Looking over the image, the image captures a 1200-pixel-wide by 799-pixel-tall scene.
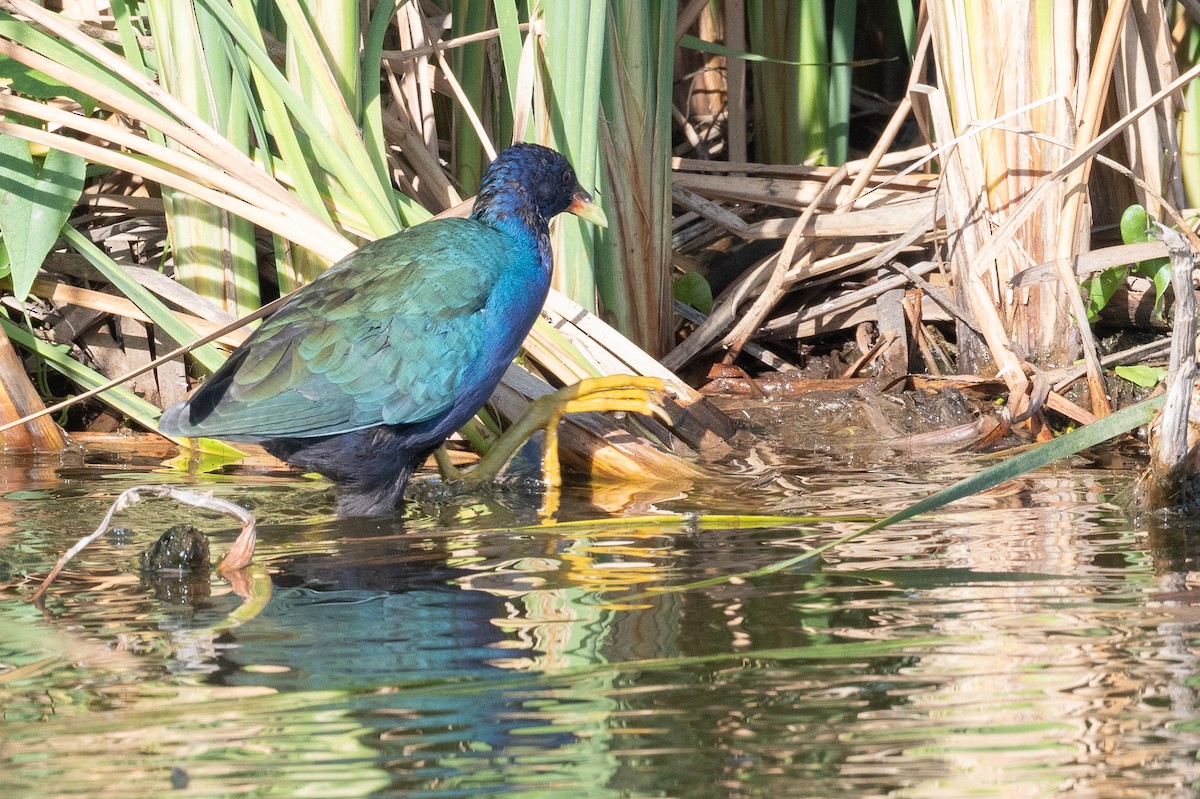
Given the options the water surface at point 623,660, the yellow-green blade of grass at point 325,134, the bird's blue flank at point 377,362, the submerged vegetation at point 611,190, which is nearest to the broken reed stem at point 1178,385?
the water surface at point 623,660

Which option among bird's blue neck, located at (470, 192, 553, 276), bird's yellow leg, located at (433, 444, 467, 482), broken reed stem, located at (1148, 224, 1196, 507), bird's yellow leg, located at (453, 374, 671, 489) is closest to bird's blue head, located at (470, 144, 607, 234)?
bird's blue neck, located at (470, 192, 553, 276)

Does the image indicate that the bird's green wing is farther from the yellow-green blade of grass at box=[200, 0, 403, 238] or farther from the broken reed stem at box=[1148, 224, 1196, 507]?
the broken reed stem at box=[1148, 224, 1196, 507]

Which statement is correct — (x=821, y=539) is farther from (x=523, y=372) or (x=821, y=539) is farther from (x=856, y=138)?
(x=856, y=138)

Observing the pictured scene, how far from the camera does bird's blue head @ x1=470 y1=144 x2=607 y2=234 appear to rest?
131 inches

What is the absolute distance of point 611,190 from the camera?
371cm

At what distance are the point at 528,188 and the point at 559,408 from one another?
53 centimetres

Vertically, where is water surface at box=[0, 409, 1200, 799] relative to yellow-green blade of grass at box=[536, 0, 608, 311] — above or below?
below

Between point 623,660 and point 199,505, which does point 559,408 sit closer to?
point 199,505

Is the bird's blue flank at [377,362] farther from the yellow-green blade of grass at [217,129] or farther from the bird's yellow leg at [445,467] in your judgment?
the yellow-green blade of grass at [217,129]

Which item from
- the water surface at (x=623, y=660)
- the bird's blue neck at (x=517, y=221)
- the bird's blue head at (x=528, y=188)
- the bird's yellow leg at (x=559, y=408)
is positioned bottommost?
the water surface at (x=623, y=660)

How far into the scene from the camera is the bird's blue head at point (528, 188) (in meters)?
3.32

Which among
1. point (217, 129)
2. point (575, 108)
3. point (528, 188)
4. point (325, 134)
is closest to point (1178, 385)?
point (528, 188)

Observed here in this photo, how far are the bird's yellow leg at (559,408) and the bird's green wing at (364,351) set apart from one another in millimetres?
353

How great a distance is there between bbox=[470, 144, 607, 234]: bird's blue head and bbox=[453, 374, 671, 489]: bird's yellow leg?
406 mm
